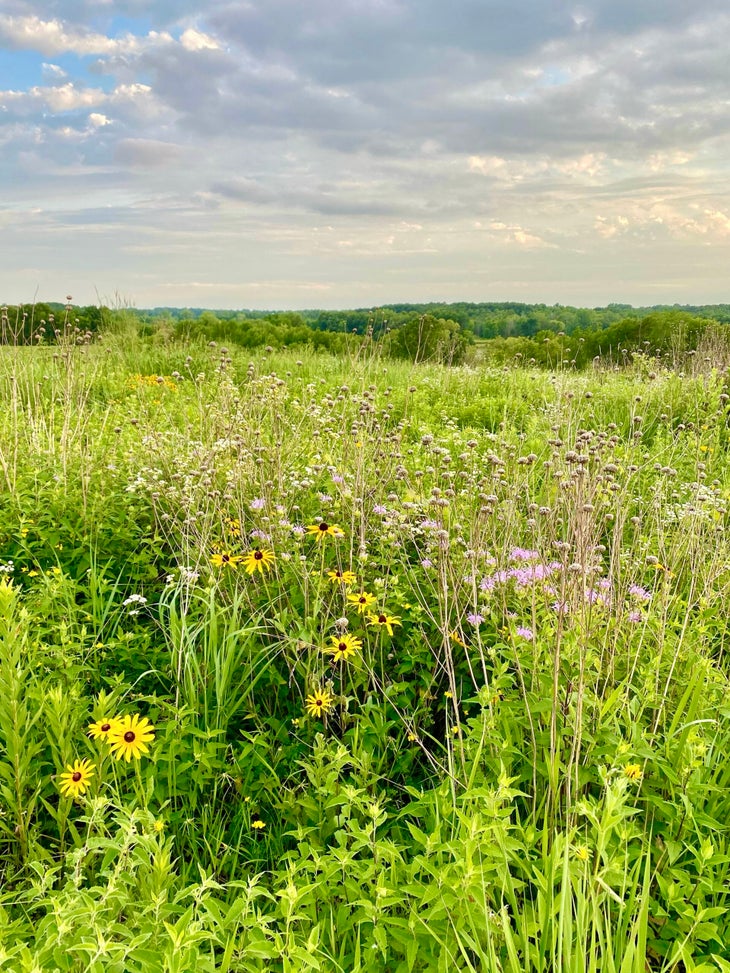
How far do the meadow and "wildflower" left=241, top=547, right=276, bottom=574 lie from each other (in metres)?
0.04

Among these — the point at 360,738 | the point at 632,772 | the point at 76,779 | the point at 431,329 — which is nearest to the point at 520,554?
the point at 360,738

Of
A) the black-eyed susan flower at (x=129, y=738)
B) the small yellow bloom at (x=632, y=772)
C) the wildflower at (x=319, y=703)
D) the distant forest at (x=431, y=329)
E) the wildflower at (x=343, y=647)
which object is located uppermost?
the distant forest at (x=431, y=329)

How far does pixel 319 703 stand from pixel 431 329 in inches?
583

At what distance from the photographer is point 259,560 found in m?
2.65

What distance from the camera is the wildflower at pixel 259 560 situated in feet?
8.48

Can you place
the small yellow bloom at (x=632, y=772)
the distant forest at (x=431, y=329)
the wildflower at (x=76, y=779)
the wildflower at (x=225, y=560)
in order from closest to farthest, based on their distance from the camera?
1. the small yellow bloom at (x=632, y=772)
2. the wildflower at (x=76, y=779)
3. the wildflower at (x=225, y=560)
4. the distant forest at (x=431, y=329)

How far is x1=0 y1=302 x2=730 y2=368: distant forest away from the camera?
22.8 feet

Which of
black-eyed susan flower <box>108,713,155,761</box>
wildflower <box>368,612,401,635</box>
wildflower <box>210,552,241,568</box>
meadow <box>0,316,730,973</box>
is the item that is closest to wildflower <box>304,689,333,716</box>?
meadow <box>0,316,730,973</box>

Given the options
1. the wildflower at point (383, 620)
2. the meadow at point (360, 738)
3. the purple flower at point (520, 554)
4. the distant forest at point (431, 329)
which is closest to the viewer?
the meadow at point (360, 738)

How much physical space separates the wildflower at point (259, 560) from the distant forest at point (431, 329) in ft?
8.13

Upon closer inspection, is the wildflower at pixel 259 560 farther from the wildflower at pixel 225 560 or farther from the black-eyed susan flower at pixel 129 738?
the black-eyed susan flower at pixel 129 738

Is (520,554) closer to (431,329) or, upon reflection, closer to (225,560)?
(225,560)

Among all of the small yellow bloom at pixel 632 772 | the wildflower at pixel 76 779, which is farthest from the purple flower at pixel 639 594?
the wildflower at pixel 76 779

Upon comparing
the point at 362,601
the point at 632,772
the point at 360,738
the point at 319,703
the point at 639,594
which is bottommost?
the point at 360,738
